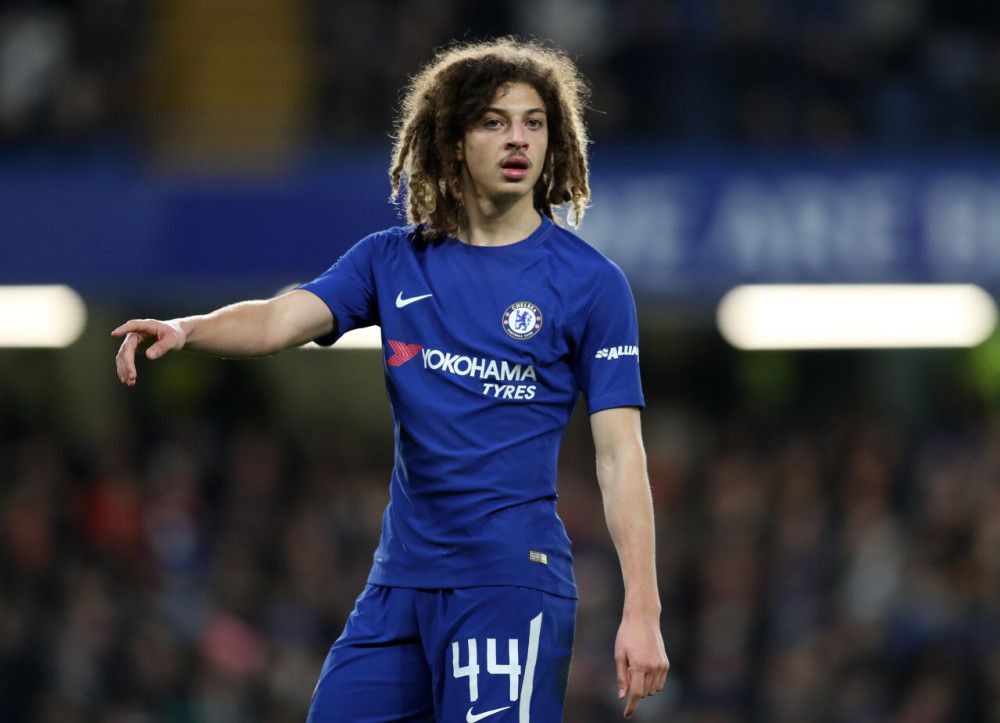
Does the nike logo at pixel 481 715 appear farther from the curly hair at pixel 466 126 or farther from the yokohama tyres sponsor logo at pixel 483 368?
the curly hair at pixel 466 126

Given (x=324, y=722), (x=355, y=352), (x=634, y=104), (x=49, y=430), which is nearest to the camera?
(x=324, y=722)

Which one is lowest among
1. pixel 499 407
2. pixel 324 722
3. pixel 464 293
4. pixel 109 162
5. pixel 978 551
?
pixel 978 551

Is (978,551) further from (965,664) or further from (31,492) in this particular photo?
(31,492)

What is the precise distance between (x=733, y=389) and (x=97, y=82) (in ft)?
19.8

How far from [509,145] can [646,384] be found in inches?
450

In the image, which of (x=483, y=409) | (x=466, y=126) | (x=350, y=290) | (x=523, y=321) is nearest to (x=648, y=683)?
(x=483, y=409)

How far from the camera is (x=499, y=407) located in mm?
4648

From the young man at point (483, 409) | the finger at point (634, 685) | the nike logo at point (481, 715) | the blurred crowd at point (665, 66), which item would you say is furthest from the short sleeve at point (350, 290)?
the blurred crowd at point (665, 66)

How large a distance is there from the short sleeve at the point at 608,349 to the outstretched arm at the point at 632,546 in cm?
4

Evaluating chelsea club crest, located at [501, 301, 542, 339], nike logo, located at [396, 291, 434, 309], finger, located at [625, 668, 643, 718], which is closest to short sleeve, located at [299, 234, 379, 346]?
nike logo, located at [396, 291, 434, 309]

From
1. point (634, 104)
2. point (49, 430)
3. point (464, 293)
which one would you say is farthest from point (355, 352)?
point (464, 293)

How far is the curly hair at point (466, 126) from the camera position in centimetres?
482

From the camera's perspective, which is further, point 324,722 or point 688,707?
point 688,707

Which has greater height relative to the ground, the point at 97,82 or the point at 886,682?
→ the point at 97,82
